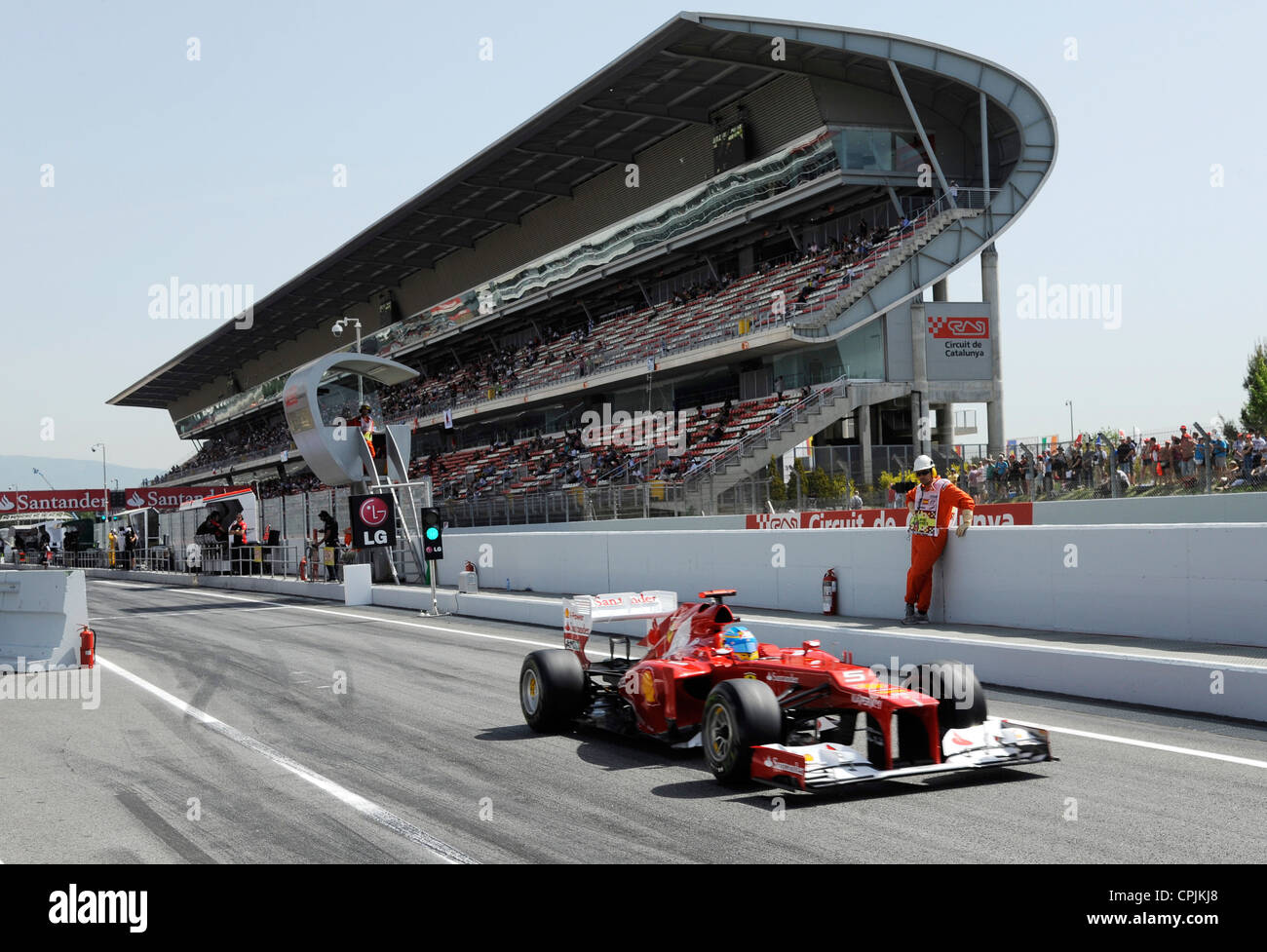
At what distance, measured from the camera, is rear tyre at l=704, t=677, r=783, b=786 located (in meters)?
7.01

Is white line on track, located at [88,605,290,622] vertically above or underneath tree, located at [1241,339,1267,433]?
underneath

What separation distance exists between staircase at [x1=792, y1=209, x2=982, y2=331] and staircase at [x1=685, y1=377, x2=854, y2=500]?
2.07 m

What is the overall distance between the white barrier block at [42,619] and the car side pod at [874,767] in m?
10.9

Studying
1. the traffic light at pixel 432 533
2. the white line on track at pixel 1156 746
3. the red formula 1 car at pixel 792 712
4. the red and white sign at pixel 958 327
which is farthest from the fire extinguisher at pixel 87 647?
the red and white sign at pixel 958 327

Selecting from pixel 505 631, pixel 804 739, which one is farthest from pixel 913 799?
pixel 505 631

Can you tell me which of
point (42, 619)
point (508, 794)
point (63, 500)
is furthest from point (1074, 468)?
point (63, 500)

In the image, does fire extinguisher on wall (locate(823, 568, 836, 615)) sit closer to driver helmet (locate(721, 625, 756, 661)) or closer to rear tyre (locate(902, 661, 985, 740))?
driver helmet (locate(721, 625, 756, 661))

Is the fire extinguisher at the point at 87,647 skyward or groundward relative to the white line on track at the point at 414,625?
skyward

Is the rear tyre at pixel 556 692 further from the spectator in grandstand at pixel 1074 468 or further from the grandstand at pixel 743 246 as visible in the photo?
the grandstand at pixel 743 246

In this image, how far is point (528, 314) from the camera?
60719mm

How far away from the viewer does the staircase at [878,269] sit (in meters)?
37.9

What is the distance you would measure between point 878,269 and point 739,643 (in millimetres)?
32053

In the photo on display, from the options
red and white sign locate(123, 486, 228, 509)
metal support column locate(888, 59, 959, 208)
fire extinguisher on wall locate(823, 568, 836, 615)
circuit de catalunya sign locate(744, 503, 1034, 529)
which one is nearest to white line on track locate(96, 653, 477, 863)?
fire extinguisher on wall locate(823, 568, 836, 615)
